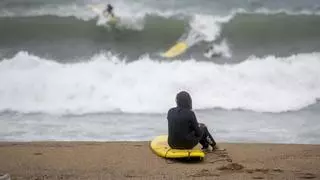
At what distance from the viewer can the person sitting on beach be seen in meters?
5.62

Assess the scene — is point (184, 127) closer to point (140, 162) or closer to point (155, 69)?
point (140, 162)

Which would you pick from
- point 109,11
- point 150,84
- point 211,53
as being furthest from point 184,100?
point 109,11

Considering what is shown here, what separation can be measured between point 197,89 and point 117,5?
3.00 m

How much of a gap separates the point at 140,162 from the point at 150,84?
12.6ft

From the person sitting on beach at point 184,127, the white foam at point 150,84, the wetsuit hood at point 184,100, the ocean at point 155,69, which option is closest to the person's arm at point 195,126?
the person sitting on beach at point 184,127

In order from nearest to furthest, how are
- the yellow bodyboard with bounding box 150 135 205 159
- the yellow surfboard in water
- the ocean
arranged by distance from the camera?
1. the yellow bodyboard with bounding box 150 135 205 159
2. the ocean
3. the yellow surfboard in water

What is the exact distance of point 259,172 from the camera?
5188 millimetres

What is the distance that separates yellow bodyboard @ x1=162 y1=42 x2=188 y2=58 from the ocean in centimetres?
12

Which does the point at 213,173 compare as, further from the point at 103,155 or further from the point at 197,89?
the point at 197,89

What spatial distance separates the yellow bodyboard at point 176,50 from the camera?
1044 centimetres

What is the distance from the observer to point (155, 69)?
9.72 metres

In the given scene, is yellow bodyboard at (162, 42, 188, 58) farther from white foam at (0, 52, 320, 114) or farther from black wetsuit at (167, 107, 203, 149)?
black wetsuit at (167, 107, 203, 149)

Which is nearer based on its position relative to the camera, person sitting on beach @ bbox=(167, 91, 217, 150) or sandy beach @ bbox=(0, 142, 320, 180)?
sandy beach @ bbox=(0, 142, 320, 180)

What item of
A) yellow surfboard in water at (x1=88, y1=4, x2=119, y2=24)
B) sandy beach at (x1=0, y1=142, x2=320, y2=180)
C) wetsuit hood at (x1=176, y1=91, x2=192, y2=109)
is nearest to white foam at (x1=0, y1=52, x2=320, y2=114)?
yellow surfboard in water at (x1=88, y1=4, x2=119, y2=24)
